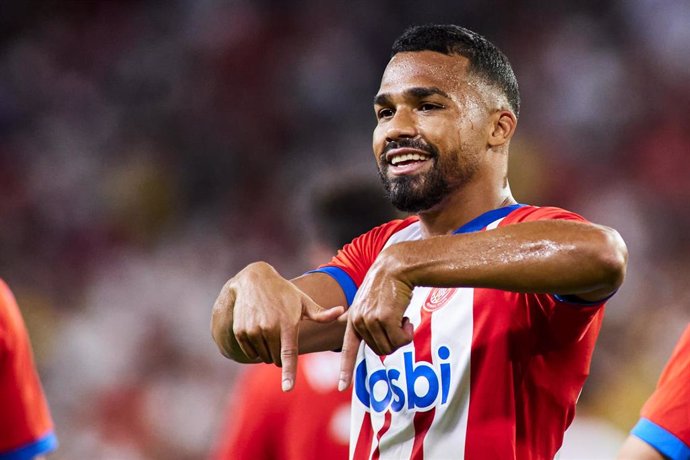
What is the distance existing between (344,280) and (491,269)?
2.61 ft

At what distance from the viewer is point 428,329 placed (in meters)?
2.22

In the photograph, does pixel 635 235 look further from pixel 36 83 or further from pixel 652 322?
pixel 36 83

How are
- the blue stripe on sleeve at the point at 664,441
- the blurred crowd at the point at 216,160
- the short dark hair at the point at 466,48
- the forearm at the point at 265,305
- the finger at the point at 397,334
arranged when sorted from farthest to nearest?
the blurred crowd at the point at 216,160
the short dark hair at the point at 466,48
the blue stripe on sleeve at the point at 664,441
the forearm at the point at 265,305
the finger at the point at 397,334

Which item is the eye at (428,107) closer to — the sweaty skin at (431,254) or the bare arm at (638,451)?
the sweaty skin at (431,254)

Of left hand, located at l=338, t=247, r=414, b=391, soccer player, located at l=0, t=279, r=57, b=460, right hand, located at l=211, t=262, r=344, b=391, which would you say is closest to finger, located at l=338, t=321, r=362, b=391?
left hand, located at l=338, t=247, r=414, b=391

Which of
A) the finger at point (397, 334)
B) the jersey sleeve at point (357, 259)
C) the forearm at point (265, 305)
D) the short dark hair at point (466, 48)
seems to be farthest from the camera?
the jersey sleeve at point (357, 259)

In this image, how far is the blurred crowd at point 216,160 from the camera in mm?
5398

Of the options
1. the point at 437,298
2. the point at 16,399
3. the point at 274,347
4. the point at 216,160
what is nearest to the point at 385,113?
the point at 437,298

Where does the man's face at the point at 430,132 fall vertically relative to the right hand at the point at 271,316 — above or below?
above

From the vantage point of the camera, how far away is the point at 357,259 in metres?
2.59

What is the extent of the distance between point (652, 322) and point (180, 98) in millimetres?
3270

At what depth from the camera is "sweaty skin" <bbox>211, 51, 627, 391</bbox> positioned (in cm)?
178

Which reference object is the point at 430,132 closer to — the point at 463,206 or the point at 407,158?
the point at 407,158

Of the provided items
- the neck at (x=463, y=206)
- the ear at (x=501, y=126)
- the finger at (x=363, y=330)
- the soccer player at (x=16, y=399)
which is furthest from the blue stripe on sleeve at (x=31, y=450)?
the ear at (x=501, y=126)
